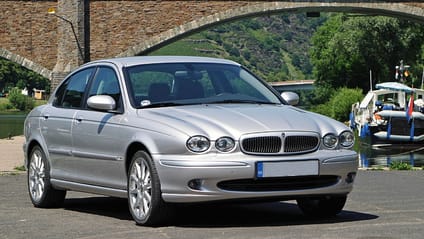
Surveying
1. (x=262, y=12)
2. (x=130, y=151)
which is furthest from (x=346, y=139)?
(x=262, y=12)

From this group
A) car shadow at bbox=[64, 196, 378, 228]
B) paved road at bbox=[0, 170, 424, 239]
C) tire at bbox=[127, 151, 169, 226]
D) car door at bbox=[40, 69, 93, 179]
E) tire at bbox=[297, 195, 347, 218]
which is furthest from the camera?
car door at bbox=[40, 69, 93, 179]

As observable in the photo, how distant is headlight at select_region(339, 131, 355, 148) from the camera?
8.82 m

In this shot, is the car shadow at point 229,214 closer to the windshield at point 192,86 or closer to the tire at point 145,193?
the tire at point 145,193

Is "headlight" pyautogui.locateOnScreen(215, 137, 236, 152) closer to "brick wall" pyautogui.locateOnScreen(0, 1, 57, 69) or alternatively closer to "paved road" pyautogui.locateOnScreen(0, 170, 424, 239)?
"paved road" pyautogui.locateOnScreen(0, 170, 424, 239)

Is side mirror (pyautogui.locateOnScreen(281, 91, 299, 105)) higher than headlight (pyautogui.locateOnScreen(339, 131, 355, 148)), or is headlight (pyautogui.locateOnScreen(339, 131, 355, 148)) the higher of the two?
side mirror (pyautogui.locateOnScreen(281, 91, 299, 105))

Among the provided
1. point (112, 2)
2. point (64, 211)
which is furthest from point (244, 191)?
point (112, 2)

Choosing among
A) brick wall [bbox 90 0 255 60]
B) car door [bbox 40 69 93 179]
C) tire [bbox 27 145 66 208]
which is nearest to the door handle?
car door [bbox 40 69 93 179]

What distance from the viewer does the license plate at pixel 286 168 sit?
8.30 meters

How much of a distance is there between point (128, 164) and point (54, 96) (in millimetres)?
2244

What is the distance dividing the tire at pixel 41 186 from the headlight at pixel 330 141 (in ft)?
10.2

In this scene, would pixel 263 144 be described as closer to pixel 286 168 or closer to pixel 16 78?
pixel 286 168

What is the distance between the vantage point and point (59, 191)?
417 inches

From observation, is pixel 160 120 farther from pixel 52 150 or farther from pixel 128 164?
pixel 52 150

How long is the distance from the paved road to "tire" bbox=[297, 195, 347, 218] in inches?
4.3
